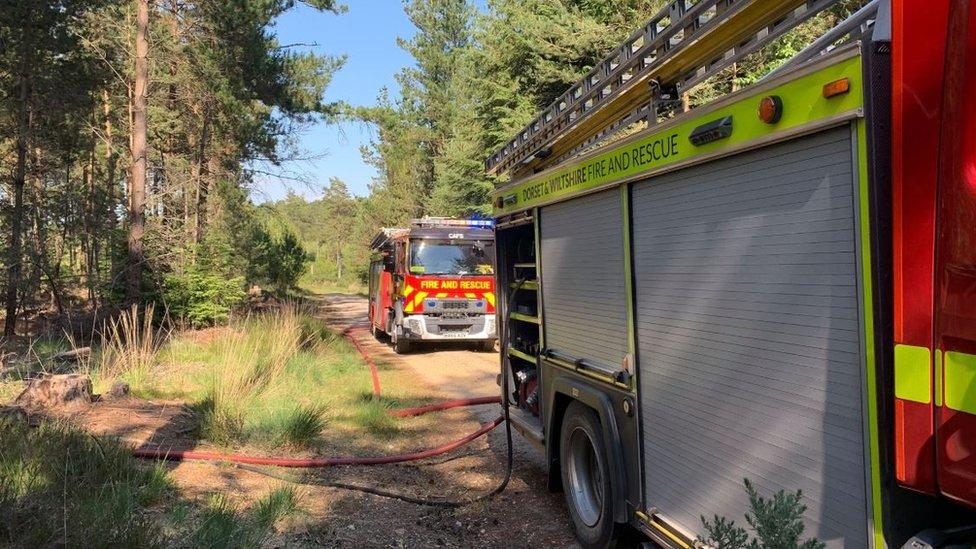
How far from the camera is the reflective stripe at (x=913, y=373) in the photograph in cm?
175

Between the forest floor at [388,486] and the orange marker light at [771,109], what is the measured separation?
10.5ft

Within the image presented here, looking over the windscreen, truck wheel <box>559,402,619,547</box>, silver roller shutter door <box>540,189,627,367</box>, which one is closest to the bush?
the windscreen

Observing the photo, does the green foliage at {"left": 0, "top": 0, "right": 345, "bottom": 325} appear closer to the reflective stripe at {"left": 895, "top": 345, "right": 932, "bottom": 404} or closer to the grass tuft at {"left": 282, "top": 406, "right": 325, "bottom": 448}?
the grass tuft at {"left": 282, "top": 406, "right": 325, "bottom": 448}

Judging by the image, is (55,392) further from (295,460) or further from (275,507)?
(275,507)

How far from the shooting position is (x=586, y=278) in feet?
13.4

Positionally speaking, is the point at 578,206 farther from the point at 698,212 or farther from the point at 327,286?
the point at 327,286

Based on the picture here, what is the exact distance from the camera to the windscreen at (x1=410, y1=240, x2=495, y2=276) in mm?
13961

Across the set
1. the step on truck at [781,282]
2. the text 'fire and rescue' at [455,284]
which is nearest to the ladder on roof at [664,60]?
the step on truck at [781,282]

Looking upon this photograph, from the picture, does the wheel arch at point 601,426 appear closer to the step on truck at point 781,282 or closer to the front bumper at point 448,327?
the step on truck at point 781,282

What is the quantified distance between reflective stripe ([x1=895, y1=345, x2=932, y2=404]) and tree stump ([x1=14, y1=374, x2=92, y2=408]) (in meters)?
6.77

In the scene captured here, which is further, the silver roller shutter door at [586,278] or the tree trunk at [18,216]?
the tree trunk at [18,216]

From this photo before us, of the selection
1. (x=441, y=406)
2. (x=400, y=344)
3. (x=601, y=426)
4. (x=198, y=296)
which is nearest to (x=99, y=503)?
(x=601, y=426)

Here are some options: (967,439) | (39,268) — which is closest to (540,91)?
(39,268)

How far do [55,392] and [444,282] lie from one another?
334 inches
